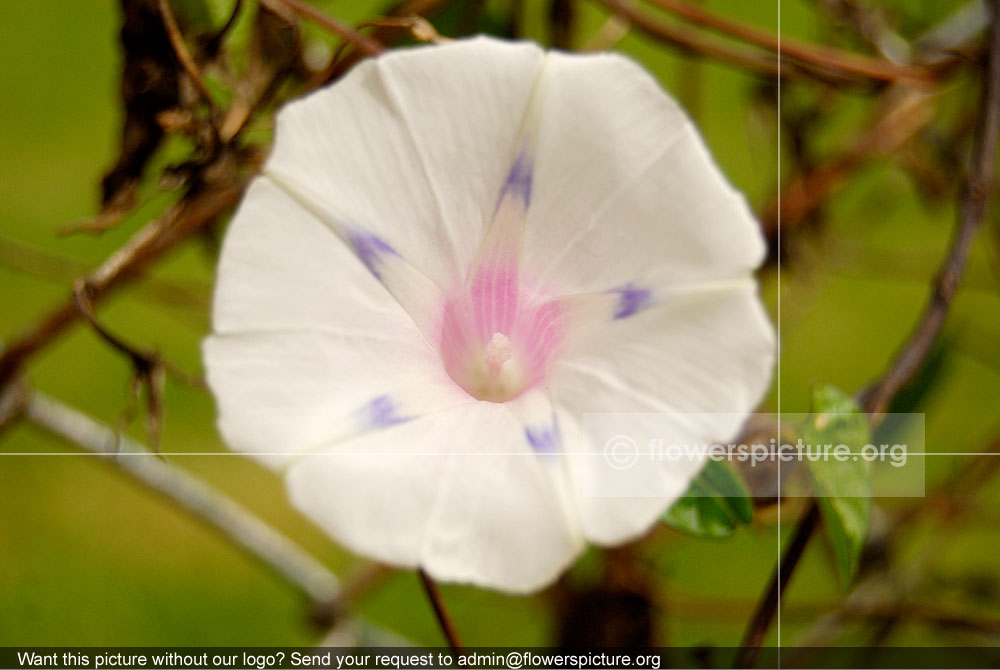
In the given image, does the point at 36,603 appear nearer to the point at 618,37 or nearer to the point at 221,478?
the point at 221,478

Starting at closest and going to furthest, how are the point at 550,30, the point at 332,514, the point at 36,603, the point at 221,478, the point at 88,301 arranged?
the point at 332,514, the point at 88,301, the point at 550,30, the point at 36,603, the point at 221,478

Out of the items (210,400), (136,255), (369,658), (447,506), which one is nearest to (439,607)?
(447,506)

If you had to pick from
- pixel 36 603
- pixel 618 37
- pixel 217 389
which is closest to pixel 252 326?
pixel 217 389

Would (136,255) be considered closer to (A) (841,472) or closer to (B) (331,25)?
(B) (331,25)

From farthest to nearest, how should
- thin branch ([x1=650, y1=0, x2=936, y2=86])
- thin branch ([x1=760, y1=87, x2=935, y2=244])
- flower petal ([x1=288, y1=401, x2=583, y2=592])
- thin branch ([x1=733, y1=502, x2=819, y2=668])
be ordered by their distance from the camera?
thin branch ([x1=760, y1=87, x2=935, y2=244]) < thin branch ([x1=650, y1=0, x2=936, y2=86]) < thin branch ([x1=733, y1=502, x2=819, y2=668]) < flower petal ([x1=288, y1=401, x2=583, y2=592])

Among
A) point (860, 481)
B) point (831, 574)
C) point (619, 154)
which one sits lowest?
point (831, 574)

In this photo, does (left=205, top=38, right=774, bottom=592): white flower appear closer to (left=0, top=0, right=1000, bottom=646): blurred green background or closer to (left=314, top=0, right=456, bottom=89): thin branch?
(left=314, top=0, right=456, bottom=89): thin branch

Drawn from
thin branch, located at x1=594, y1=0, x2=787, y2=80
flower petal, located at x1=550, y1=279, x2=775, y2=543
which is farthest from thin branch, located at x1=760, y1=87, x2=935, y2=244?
flower petal, located at x1=550, y1=279, x2=775, y2=543
